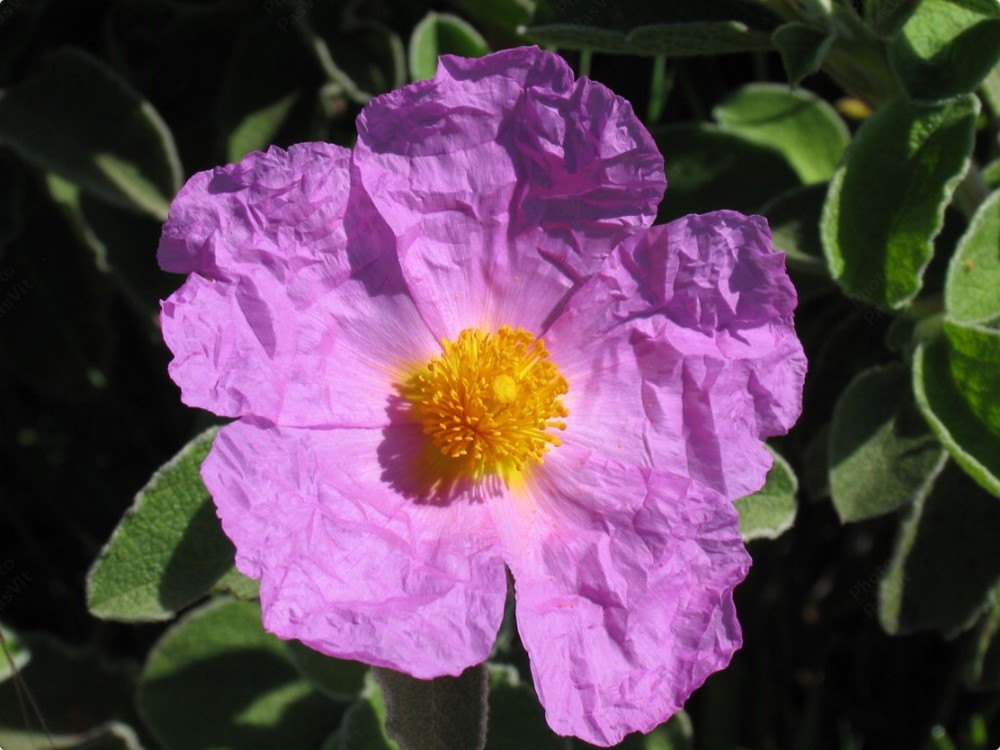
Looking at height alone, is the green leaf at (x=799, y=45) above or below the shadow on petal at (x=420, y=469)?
above

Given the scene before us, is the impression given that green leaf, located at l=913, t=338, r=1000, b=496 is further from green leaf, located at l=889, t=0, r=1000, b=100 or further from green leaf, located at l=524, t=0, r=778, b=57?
green leaf, located at l=524, t=0, r=778, b=57

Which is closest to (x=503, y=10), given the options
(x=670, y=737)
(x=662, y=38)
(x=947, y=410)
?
(x=662, y=38)

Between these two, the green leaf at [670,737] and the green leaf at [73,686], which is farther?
the green leaf at [73,686]

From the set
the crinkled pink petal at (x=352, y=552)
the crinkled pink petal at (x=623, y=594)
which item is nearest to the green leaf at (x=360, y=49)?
the crinkled pink petal at (x=352, y=552)

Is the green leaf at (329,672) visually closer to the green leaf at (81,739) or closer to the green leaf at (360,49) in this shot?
the green leaf at (81,739)

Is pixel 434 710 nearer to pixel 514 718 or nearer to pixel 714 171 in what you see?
pixel 514 718

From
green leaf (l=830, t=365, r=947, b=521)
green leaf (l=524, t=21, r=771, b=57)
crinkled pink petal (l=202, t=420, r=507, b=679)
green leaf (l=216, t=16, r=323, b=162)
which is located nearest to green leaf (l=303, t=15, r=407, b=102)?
green leaf (l=216, t=16, r=323, b=162)
